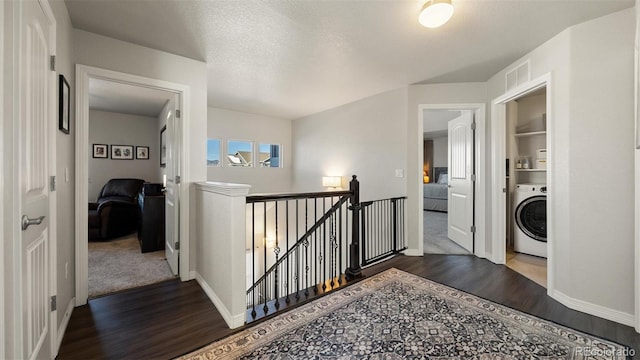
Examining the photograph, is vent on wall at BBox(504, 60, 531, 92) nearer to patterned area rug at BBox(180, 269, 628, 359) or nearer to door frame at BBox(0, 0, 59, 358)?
patterned area rug at BBox(180, 269, 628, 359)

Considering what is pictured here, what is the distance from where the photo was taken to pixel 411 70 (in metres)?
3.07

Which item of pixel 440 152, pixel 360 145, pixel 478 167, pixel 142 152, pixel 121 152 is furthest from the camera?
pixel 440 152

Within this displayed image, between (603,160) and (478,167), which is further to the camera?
(478,167)

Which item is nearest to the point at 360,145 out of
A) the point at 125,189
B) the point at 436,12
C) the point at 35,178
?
the point at 436,12

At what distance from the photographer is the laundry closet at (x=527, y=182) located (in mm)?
3428

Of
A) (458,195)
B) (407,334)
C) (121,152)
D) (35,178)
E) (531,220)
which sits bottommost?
(407,334)

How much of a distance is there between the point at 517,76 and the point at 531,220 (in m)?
1.98

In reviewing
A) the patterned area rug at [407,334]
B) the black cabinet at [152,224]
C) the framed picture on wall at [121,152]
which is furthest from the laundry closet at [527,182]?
the framed picture on wall at [121,152]

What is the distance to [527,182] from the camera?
3891 millimetres

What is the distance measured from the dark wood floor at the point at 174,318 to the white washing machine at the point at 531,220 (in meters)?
0.94

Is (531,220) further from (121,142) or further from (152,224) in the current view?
(121,142)

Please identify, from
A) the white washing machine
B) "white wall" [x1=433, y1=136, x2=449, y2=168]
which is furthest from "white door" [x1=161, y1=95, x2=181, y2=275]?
"white wall" [x1=433, y1=136, x2=449, y2=168]

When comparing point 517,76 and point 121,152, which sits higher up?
A: point 517,76

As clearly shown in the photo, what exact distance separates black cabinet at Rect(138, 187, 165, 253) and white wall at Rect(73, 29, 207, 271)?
121 centimetres
